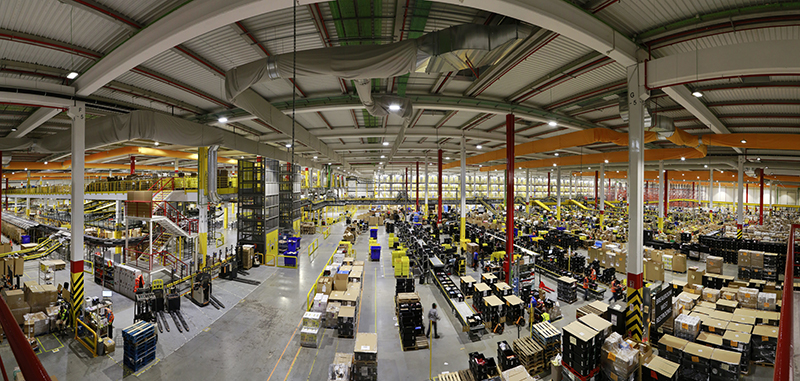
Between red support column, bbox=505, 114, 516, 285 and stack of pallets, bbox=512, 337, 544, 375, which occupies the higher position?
red support column, bbox=505, 114, 516, 285

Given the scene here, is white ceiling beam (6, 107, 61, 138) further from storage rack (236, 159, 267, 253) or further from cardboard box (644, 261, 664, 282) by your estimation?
cardboard box (644, 261, 664, 282)

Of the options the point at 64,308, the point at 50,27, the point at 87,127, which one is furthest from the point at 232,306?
the point at 50,27

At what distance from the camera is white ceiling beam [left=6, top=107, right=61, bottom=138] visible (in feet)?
27.2

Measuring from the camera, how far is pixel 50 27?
5047mm

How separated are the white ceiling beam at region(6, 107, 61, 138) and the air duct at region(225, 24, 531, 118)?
24.0 feet

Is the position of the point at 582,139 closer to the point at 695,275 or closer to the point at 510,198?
the point at 510,198

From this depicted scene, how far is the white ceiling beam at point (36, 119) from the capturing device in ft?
27.2

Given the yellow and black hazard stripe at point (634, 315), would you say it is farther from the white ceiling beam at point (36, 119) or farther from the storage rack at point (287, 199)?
the storage rack at point (287, 199)

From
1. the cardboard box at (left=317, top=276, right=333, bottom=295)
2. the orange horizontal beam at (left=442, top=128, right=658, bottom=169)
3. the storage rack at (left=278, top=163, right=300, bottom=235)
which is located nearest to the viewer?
the cardboard box at (left=317, top=276, right=333, bottom=295)

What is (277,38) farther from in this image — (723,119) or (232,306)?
(723,119)

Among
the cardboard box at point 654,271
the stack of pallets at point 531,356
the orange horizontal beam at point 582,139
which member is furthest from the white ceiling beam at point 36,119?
the cardboard box at point 654,271

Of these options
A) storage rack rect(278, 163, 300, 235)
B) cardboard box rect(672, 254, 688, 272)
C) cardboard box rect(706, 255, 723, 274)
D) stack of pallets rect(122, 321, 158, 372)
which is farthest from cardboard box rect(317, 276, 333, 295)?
cardboard box rect(672, 254, 688, 272)

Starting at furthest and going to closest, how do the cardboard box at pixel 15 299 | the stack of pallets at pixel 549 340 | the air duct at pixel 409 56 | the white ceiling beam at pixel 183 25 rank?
the cardboard box at pixel 15 299 → the stack of pallets at pixel 549 340 → the air duct at pixel 409 56 → the white ceiling beam at pixel 183 25

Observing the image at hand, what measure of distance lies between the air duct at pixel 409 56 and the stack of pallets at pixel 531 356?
6.22 metres
